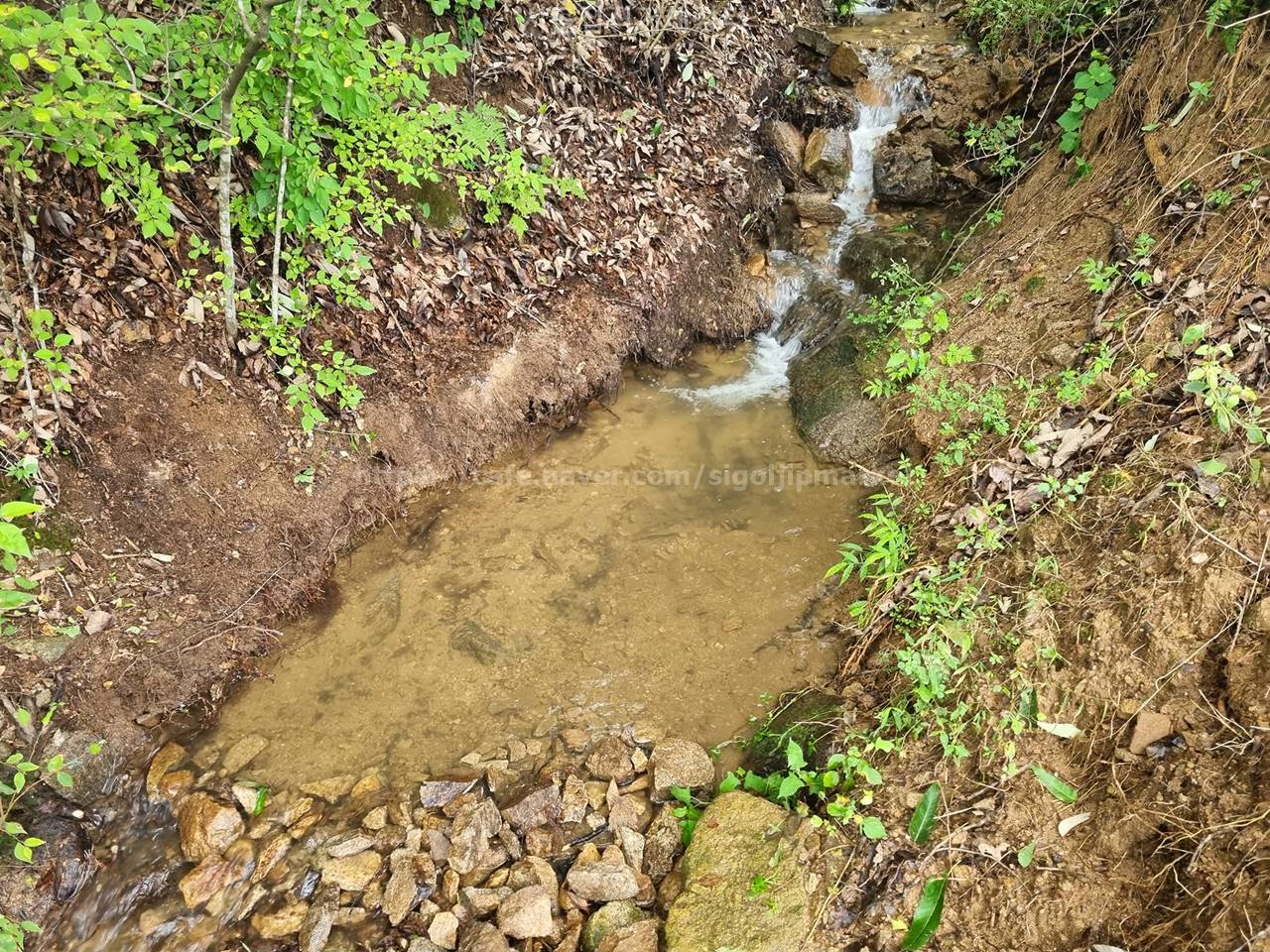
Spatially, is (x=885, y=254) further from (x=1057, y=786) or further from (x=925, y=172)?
(x=1057, y=786)

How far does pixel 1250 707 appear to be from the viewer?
2461mm

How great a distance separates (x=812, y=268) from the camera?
23.8 ft

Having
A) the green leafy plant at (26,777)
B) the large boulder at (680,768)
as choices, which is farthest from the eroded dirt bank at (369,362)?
the large boulder at (680,768)

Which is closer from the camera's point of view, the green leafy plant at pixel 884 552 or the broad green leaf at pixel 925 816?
the broad green leaf at pixel 925 816

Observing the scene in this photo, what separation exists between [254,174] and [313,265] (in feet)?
2.25

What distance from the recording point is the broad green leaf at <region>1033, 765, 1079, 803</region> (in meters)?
2.66

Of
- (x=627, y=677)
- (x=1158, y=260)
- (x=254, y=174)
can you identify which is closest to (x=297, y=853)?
(x=627, y=677)

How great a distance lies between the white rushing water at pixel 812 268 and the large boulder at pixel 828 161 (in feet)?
0.35

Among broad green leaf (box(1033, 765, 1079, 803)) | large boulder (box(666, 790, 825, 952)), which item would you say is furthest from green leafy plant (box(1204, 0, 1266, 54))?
large boulder (box(666, 790, 825, 952))

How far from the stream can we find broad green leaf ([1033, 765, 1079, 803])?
1.34 m

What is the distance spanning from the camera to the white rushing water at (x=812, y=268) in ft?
22.0

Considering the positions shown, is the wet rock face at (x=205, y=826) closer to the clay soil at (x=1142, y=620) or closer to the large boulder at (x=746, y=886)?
the large boulder at (x=746, y=886)

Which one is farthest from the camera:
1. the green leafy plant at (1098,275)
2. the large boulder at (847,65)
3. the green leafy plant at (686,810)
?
the large boulder at (847,65)

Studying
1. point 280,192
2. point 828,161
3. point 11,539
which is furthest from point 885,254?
point 11,539
